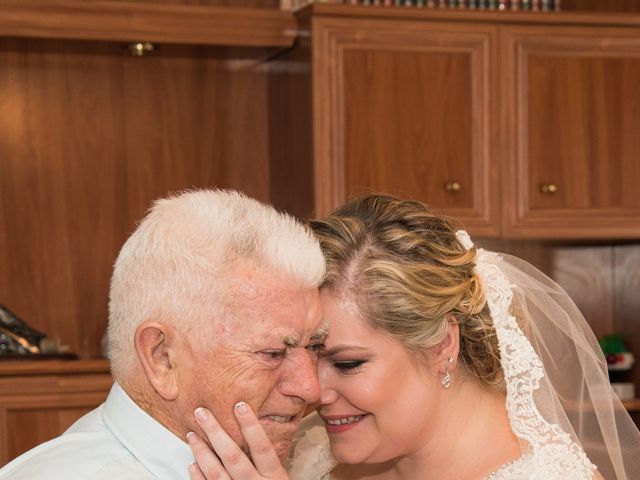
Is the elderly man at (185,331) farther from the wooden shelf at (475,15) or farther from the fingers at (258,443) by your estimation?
the wooden shelf at (475,15)

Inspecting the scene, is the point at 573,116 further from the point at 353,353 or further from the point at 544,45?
the point at 353,353

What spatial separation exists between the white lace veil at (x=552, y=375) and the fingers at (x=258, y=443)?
639 millimetres

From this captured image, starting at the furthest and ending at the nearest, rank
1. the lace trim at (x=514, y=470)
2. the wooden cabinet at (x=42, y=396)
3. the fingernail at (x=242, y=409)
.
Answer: the wooden cabinet at (x=42, y=396), the lace trim at (x=514, y=470), the fingernail at (x=242, y=409)

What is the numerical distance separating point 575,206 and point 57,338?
6.17 feet

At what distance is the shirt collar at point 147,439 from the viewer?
1640 millimetres

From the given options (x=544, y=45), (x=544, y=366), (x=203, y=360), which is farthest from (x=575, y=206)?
(x=203, y=360)

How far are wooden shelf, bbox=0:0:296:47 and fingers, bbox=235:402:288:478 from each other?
7.50 ft

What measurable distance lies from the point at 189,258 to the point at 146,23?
2265 mm

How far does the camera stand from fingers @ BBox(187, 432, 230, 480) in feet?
5.49

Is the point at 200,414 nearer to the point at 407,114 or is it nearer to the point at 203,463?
the point at 203,463

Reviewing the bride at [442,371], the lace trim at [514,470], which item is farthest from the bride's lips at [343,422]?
the lace trim at [514,470]

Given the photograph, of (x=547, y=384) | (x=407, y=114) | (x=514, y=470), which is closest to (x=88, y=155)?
(x=407, y=114)

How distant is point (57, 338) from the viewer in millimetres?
4000

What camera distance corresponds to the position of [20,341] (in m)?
3.68
